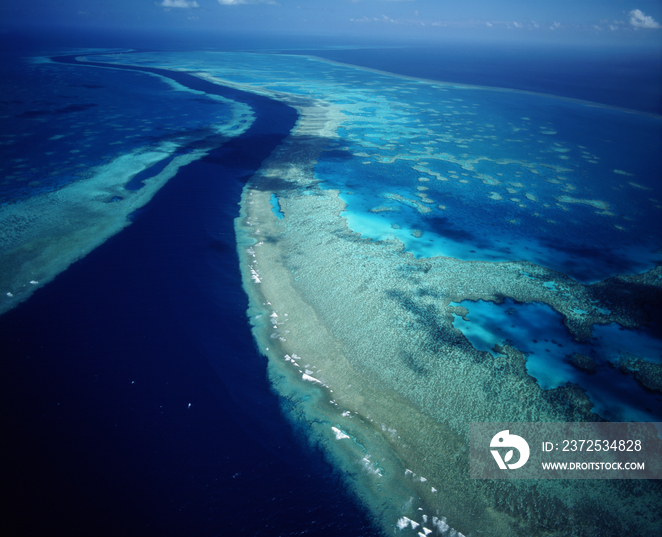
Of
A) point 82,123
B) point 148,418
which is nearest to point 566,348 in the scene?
point 148,418

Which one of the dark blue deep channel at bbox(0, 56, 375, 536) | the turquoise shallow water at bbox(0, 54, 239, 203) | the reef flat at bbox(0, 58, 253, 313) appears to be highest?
the turquoise shallow water at bbox(0, 54, 239, 203)

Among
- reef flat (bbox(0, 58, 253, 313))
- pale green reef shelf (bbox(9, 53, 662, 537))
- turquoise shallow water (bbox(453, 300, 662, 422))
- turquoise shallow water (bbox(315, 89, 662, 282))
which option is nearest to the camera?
pale green reef shelf (bbox(9, 53, 662, 537))

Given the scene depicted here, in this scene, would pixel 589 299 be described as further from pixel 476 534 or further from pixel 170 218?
Result: pixel 170 218

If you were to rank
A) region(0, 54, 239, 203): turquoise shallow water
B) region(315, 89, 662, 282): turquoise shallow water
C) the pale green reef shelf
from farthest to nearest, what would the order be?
region(0, 54, 239, 203): turquoise shallow water
region(315, 89, 662, 282): turquoise shallow water
the pale green reef shelf

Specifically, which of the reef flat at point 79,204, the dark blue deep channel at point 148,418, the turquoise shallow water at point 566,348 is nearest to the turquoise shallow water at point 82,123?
the reef flat at point 79,204

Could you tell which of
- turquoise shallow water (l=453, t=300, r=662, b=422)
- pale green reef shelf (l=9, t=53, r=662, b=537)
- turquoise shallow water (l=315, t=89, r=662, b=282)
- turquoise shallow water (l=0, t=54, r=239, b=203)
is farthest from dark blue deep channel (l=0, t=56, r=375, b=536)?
turquoise shallow water (l=0, t=54, r=239, b=203)

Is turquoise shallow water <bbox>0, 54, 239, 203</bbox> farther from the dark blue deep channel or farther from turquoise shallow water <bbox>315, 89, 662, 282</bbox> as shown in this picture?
turquoise shallow water <bbox>315, 89, 662, 282</bbox>

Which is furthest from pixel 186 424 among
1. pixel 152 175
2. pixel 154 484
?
pixel 152 175
